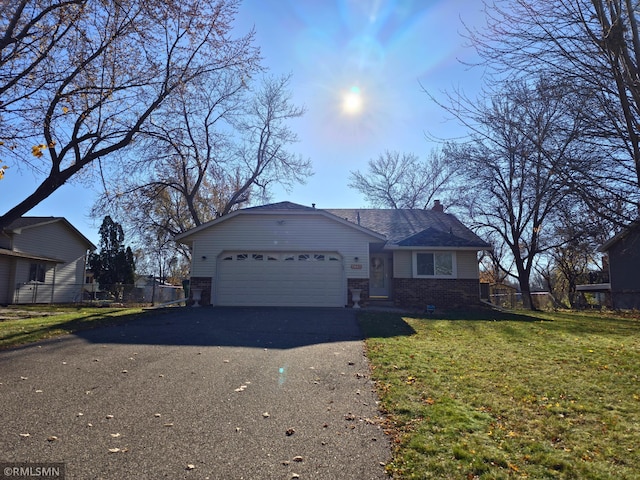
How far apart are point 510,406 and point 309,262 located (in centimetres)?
1247

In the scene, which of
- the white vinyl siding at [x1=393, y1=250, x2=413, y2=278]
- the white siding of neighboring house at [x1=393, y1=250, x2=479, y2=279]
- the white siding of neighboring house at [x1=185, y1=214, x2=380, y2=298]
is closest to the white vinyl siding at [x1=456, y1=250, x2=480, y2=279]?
the white siding of neighboring house at [x1=393, y1=250, x2=479, y2=279]

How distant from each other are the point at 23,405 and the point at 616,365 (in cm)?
795

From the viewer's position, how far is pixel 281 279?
16.6 meters

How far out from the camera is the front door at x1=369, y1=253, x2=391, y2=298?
63.2 ft

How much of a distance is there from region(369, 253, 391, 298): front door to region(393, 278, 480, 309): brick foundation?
197cm

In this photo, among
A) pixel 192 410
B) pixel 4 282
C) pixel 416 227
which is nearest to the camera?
pixel 192 410

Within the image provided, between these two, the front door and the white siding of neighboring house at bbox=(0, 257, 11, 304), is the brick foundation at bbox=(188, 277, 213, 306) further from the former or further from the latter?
the white siding of neighboring house at bbox=(0, 257, 11, 304)

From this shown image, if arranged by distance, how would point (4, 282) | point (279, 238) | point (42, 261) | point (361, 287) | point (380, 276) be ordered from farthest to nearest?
point (42, 261)
point (4, 282)
point (380, 276)
point (279, 238)
point (361, 287)

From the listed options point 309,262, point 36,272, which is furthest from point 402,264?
point 36,272

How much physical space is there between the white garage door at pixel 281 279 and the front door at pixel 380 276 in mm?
3163

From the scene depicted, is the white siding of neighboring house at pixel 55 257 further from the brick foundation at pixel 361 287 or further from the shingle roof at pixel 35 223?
the brick foundation at pixel 361 287

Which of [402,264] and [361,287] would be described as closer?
[361,287]

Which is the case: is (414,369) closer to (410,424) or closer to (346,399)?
(346,399)

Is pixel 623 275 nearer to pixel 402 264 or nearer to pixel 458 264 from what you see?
pixel 458 264
